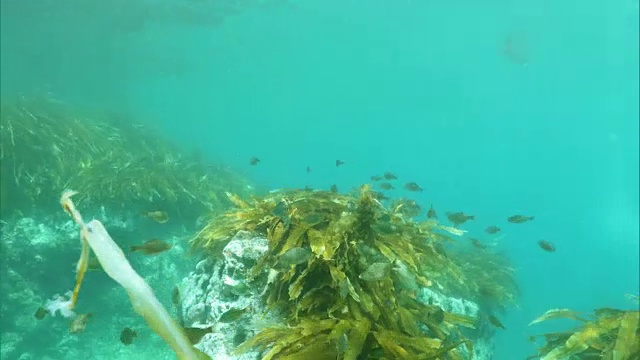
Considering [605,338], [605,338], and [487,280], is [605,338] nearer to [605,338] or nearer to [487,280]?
[605,338]

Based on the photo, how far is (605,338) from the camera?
9.91ft

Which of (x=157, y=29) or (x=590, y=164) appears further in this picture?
(x=590, y=164)

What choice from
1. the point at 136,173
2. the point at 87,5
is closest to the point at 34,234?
the point at 136,173

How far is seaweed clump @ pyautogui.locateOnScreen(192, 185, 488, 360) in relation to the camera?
261 centimetres

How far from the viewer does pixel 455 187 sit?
83.7m

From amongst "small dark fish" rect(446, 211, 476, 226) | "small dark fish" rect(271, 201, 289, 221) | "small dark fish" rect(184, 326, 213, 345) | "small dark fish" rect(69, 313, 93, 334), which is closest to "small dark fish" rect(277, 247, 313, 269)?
"small dark fish" rect(271, 201, 289, 221)

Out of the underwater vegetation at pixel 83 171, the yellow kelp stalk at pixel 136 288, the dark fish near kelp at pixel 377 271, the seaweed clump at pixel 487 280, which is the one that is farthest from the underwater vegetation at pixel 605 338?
the underwater vegetation at pixel 83 171

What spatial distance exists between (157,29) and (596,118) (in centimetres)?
12965

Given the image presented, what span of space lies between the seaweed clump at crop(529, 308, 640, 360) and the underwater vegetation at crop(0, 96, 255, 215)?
7.45m

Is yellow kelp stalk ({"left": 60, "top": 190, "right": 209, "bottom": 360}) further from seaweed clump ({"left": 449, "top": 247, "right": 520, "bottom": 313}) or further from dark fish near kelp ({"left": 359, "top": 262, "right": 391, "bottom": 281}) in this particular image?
seaweed clump ({"left": 449, "top": 247, "right": 520, "bottom": 313})

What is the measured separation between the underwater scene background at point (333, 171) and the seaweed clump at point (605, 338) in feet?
0.04

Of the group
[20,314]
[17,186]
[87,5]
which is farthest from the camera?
[87,5]

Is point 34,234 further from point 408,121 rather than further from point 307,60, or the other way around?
point 408,121

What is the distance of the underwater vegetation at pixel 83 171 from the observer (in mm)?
8320
